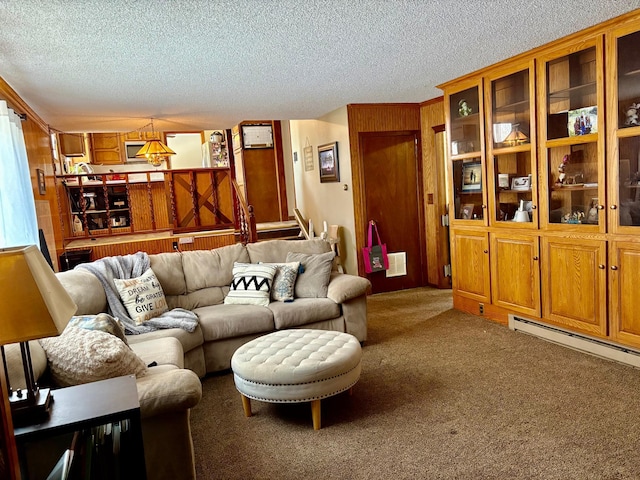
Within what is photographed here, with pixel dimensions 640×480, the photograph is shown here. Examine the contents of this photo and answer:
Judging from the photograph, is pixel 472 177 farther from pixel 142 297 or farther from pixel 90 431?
pixel 90 431

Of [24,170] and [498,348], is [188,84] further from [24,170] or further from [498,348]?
[498,348]

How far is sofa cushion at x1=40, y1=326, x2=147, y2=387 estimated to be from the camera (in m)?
1.99

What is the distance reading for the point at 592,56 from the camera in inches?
129

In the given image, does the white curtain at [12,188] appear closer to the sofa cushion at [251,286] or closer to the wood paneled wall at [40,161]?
the wood paneled wall at [40,161]

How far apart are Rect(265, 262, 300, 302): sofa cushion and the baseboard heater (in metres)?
1.97

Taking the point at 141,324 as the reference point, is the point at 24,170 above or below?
above

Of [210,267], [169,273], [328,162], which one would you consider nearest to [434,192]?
[328,162]

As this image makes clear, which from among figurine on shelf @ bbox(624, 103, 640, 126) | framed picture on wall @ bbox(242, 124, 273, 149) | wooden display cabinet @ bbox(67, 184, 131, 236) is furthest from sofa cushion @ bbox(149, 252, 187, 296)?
framed picture on wall @ bbox(242, 124, 273, 149)

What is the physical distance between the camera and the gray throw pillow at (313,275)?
3994mm

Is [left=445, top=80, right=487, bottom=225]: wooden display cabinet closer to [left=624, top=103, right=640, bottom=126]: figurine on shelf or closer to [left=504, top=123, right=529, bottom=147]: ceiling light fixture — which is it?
[left=504, top=123, right=529, bottom=147]: ceiling light fixture

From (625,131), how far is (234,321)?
3031 millimetres

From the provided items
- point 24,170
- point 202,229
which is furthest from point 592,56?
point 202,229

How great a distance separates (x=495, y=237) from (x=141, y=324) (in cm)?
311

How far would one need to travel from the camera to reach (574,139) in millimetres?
3449
